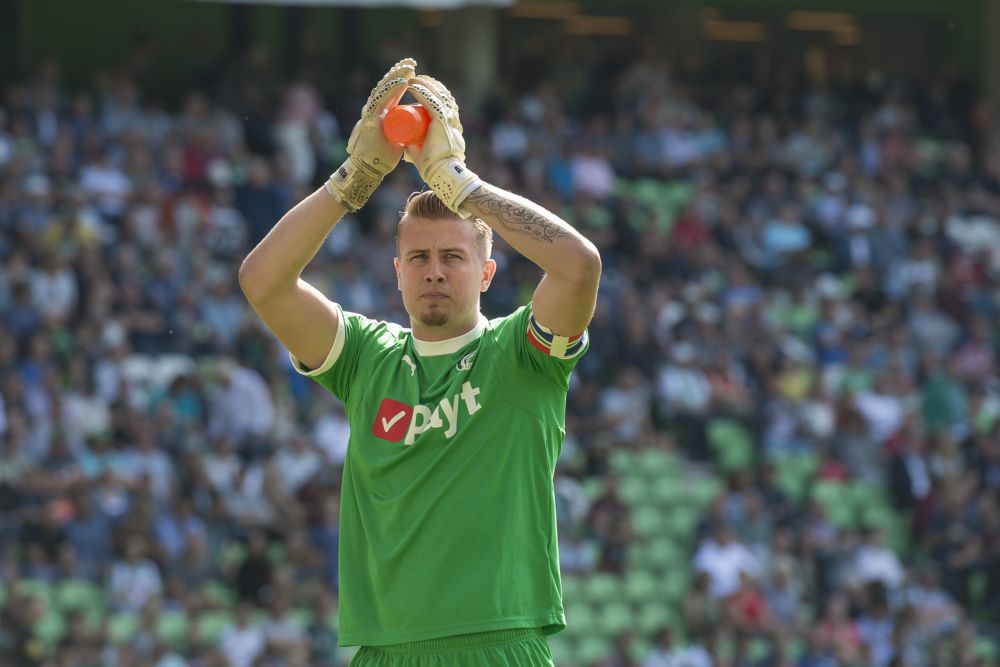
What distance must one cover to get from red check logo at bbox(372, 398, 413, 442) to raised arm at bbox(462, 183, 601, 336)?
455 mm

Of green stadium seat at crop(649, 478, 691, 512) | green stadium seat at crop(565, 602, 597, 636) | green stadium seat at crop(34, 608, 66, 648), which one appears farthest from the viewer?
green stadium seat at crop(649, 478, 691, 512)

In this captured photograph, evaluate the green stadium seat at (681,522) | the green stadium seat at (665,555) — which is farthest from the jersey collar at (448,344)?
the green stadium seat at (681,522)

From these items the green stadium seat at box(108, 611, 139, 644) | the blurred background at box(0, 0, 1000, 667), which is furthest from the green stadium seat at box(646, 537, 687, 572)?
the green stadium seat at box(108, 611, 139, 644)

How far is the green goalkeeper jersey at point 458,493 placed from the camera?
170 inches

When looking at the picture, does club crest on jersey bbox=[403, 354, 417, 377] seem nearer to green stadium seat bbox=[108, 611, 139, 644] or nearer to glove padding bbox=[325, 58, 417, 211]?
glove padding bbox=[325, 58, 417, 211]

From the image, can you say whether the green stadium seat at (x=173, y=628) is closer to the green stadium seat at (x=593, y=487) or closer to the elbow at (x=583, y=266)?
the green stadium seat at (x=593, y=487)

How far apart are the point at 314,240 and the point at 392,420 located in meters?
0.53

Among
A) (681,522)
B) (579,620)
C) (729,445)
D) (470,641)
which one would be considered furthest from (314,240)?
(729,445)

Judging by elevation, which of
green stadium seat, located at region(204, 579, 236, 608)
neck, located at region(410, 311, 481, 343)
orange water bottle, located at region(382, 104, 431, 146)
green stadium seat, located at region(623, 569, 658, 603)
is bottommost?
green stadium seat, located at region(623, 569, 658, 603)

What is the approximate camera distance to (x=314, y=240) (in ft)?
15.0

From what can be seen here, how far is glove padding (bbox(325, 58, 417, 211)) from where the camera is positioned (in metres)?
4.46

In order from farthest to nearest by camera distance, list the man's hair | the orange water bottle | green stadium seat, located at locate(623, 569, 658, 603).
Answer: green stadium seat, located at locate(623, 569, 658, 603) < the man's hair < the orange water bottle

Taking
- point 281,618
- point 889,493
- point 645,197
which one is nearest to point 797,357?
point 889,493

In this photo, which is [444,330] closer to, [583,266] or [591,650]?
[583,266]
